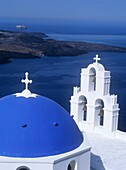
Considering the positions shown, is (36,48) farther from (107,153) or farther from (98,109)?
(107,153)

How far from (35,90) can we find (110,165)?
140ft

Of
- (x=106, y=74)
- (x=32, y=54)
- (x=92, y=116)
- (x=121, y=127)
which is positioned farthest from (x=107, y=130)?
(x=32, y=54)

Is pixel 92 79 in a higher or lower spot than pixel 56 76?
higher

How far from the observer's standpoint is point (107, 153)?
17219 mm

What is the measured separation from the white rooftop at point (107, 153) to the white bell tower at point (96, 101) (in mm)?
582

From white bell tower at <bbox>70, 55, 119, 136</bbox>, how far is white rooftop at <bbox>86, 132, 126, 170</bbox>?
58 cm

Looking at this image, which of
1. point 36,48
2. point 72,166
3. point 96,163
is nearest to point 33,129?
point 72,166

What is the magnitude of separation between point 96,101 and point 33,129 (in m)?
6.44

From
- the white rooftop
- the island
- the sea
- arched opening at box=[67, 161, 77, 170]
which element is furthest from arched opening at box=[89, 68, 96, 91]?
the island

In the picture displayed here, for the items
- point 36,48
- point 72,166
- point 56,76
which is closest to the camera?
point 72,166

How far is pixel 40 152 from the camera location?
44.1 feet

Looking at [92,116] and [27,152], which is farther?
[92,116]

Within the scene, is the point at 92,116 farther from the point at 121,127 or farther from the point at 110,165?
the point at 121,127

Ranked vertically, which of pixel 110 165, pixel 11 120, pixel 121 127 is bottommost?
pixel 121 127
